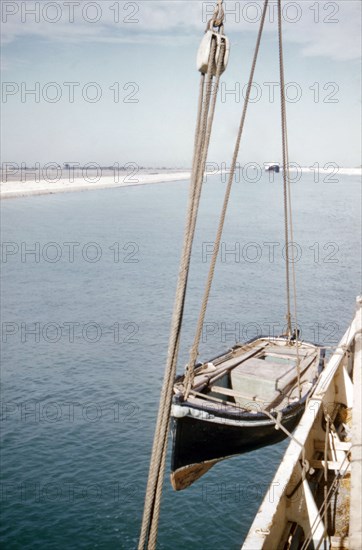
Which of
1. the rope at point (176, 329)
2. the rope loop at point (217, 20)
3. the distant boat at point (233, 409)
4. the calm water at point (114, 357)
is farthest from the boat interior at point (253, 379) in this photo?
the rope loop at point (217, 20)

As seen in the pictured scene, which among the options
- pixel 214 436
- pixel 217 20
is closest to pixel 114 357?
pixel 214 436

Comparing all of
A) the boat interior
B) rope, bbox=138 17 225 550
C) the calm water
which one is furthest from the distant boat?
rope, bbox=138 17 225 550

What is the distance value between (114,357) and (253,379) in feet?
42.3

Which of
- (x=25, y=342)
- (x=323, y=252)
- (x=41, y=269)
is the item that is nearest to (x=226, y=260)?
(x=323, y=252)

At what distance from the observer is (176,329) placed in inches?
172

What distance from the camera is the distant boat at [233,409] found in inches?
388

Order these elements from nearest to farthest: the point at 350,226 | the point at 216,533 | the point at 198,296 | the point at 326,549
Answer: the point at 326,549 → the point at 216,533 → the point at 198,296 → the point at 350,226

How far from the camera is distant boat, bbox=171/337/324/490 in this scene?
9844 millimetres

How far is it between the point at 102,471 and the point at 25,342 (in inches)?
478

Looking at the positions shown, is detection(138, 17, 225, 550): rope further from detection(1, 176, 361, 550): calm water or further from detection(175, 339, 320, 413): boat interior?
detection(1, 176, 361, 550): calm water

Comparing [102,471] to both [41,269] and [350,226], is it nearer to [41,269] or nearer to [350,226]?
[41,269]

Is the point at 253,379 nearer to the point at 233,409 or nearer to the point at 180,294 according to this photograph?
the point at 233,409

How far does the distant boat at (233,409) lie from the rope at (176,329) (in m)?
5.24

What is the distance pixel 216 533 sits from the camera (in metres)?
13.0
